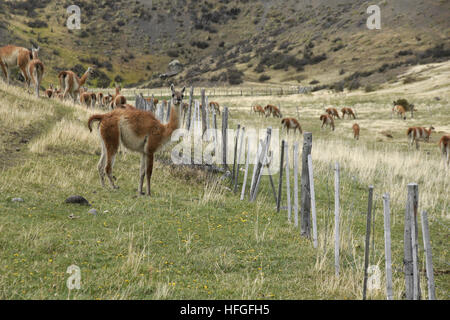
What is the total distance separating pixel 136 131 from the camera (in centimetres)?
827

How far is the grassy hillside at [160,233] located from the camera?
15.0ft

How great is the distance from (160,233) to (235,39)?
97334 mm

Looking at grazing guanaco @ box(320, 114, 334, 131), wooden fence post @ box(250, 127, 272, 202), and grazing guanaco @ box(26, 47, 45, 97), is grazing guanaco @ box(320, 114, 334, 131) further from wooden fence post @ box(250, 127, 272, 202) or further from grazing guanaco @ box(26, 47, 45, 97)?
wooden fence post @ box(250, 127, 272, 202)

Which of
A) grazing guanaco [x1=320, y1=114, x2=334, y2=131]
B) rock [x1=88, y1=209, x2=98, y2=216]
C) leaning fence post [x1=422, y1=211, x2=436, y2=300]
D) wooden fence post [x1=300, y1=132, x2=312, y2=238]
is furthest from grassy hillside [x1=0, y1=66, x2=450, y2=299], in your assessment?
grazing guanaco [x1=320, y1=114, x2=334, y2=131]

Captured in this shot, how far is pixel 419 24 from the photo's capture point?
70.2m

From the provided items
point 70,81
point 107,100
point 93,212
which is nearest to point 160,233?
point 93,212

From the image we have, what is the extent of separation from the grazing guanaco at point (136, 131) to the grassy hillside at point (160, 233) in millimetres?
818

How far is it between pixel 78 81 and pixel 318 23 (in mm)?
79145

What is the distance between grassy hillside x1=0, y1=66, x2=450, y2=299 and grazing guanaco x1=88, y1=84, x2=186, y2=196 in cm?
82

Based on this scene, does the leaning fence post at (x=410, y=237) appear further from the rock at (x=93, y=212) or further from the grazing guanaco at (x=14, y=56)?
the grazing guanaco at (x=14, y=56)

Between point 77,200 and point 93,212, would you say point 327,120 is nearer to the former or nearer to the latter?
point 77,200

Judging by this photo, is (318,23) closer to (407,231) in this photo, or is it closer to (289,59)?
(289,59)

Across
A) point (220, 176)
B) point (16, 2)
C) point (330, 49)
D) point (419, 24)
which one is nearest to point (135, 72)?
point (16, 2)

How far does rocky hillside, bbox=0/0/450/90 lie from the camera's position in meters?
63.2
